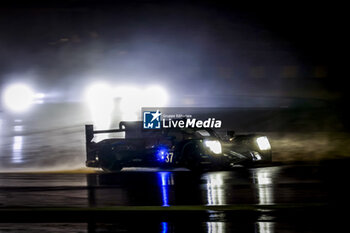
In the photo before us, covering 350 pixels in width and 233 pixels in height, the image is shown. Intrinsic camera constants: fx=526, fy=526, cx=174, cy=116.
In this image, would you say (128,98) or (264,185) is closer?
(264,185)

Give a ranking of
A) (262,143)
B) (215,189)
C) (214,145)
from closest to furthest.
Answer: (215,189)
(214,145)
(262,143)

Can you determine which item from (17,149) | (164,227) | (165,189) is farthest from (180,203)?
(17,149)

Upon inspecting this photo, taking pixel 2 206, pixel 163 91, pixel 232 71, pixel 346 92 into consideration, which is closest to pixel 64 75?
pixel 163 91

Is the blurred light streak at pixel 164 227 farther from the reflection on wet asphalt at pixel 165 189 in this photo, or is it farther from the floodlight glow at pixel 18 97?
the floodlight glow at pixel 18 97

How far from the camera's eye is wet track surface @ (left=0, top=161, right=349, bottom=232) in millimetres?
6676

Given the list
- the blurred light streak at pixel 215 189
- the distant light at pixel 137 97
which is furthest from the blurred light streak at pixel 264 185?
the distant light at pixel 137 97

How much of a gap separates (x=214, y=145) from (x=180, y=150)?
3.01ft

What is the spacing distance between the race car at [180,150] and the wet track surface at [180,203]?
1.56m

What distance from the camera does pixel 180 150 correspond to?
1396cm

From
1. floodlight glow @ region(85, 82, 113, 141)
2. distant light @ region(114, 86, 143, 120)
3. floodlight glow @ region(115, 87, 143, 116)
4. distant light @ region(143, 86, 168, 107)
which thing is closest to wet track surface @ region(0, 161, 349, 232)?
floodlight glow @ region(85, 82, 113, 141)

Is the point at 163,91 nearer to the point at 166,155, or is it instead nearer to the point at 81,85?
the point at 81,85

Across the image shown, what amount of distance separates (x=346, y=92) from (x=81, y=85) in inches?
695

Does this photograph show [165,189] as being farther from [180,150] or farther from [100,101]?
[100,101]

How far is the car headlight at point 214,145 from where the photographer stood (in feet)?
45.1
